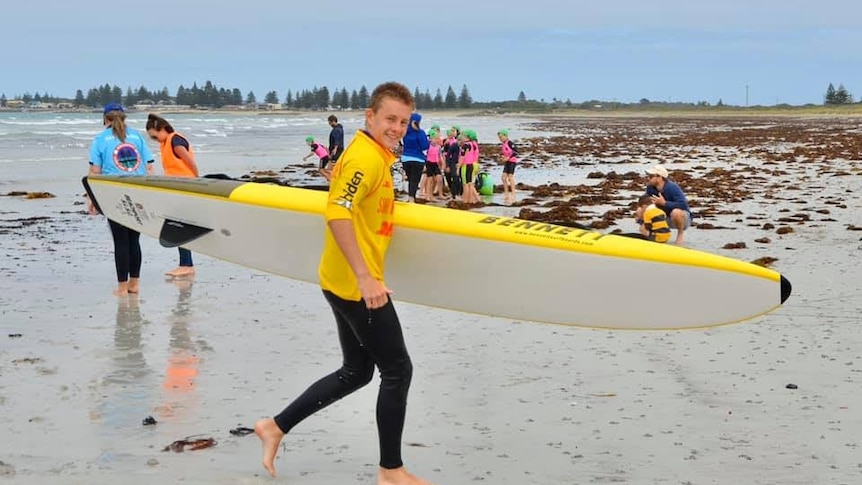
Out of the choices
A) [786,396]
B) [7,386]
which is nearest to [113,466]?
[7,386]

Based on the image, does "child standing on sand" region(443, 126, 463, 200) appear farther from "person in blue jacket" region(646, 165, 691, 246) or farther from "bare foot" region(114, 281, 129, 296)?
"bare foot" region(114, 281, 129, 296)

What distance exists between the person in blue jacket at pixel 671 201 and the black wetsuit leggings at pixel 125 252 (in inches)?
217

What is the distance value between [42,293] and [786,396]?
226 inches

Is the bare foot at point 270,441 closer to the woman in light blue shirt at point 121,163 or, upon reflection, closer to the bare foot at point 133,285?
the woman in light blue shirt at point 121,163

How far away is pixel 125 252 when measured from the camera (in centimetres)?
775

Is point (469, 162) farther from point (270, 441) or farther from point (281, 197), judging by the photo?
point (270, 441)

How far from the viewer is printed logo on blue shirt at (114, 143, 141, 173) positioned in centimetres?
769

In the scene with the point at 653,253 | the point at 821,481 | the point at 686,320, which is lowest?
the point at 821,481

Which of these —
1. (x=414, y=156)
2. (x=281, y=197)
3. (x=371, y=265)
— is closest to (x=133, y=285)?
(x=281, y=197)

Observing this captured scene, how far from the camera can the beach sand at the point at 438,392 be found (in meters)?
4.12

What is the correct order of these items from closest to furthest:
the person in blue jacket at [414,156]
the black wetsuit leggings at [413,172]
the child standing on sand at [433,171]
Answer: the person in blue jacket at [414,156] → the black wetsuit leggings at [413,172] → the child standing on sand at [433,171]

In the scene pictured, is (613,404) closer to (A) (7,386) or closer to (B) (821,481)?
(B) (821,481)

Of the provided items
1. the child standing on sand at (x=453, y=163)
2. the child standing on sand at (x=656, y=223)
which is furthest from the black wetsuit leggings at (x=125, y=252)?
the child standing on sand at (x=453, y=163)

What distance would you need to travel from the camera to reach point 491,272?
475 centimetres
